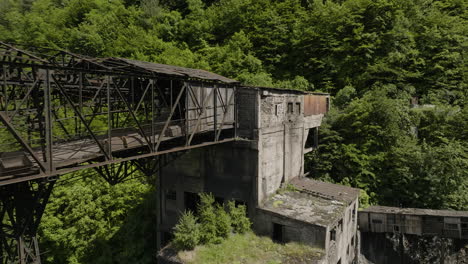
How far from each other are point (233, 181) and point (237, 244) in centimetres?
315

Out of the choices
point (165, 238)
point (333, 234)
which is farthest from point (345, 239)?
point (165, 238)

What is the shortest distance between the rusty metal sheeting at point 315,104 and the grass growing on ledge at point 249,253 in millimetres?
9512

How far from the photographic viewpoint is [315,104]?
21.2 m

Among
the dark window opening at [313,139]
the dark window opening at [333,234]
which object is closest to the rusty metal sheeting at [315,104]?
the dark window opening at [313,139]

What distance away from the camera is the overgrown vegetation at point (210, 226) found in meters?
12.6

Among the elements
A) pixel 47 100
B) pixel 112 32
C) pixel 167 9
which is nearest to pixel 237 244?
pixel 47 100

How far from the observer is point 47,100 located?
21.5 feet

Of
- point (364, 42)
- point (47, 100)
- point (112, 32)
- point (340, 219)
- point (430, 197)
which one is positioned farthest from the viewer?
point (112, 32)

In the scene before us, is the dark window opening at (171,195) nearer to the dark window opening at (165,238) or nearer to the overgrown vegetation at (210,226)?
the dark window opening at (165,238)

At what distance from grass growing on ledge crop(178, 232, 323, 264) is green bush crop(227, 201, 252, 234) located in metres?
0.42

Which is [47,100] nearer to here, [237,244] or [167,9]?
[237,244]

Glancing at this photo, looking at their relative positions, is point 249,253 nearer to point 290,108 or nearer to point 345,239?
point 345,239

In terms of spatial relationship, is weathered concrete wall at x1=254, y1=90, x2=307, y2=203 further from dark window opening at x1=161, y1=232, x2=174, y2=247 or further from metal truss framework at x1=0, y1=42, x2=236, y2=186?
dark window opening at x1=161, y1=232, x2=174, y2=247

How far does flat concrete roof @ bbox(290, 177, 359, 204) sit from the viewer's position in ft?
51.5
